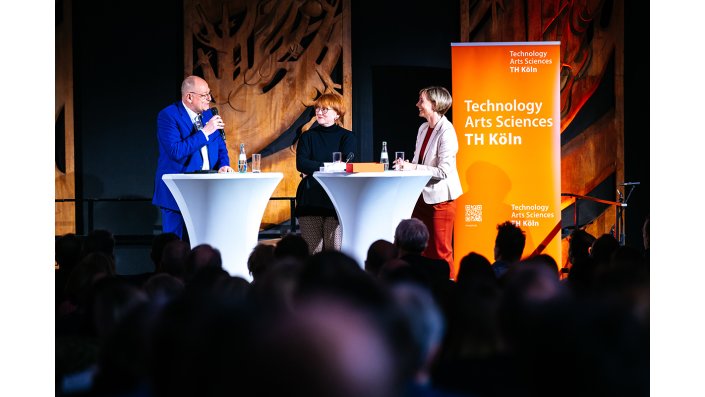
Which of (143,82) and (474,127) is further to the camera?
(143,82)

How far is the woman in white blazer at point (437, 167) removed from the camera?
15.5 feet

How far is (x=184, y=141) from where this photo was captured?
426cm

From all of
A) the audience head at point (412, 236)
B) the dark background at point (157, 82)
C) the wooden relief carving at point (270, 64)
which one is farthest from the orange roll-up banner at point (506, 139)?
the audience head at point (412, 236)

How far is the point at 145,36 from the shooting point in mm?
6422

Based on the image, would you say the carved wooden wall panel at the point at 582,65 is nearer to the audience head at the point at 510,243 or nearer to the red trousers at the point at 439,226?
the red trousers at the point at 439,226

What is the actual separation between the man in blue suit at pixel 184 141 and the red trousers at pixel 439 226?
1316 mm

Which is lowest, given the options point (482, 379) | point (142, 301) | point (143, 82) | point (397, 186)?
point (482, 379)

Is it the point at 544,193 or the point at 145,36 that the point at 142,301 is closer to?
the point at 544,193

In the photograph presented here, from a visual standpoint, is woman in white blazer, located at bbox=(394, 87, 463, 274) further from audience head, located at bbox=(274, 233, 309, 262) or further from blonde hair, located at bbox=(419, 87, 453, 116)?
audience head, located at bbox=(274, 233, 309, 262)

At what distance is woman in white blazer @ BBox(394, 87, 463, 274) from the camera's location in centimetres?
471

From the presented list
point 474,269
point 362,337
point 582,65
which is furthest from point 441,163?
point 362,337

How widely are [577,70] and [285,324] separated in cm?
578

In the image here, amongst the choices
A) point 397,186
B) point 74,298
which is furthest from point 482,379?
point 397,186

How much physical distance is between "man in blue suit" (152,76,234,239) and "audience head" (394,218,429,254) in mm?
1511
